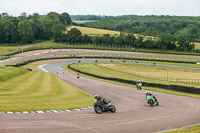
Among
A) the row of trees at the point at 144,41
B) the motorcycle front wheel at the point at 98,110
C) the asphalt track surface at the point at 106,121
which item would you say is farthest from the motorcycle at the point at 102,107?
the row of trees at the point at 144,41

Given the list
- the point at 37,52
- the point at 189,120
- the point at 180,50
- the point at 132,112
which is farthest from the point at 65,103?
the point at 180,50

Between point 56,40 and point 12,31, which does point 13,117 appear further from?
point 12,31

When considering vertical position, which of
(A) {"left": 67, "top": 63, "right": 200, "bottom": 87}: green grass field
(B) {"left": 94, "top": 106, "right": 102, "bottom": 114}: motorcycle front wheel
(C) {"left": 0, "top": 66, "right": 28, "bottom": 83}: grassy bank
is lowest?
(A) {"left": 67, "top": 63, "right": 200, "bottom": 87}: green grass field

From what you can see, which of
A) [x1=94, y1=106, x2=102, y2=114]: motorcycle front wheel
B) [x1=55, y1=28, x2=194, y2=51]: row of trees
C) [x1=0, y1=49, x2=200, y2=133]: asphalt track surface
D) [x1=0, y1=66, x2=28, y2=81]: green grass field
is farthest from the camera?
[x1=55, y1=28, x2=194, y2=51]: row of trees

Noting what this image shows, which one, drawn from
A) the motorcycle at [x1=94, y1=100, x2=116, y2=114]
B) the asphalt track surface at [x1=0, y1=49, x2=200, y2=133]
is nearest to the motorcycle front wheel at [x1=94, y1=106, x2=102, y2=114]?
the motorcycle at [x1=94, y1=100, x2=116, y2=114]

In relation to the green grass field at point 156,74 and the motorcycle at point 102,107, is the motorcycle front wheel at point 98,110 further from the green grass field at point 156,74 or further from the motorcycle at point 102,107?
the green grass field at point 156,74

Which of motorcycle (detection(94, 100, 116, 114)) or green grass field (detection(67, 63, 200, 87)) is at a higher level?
motorcycle (detection(94, 100, 116, 114))

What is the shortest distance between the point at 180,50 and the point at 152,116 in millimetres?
124943

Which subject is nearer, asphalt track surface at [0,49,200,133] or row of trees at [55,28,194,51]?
asphalt track surface at [0,49,200,133]

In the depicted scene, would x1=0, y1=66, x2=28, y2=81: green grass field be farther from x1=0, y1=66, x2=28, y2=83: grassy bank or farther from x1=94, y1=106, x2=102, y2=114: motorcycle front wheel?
x1=94, y1=106, x2=102, y2=114: motorcycle front wheel

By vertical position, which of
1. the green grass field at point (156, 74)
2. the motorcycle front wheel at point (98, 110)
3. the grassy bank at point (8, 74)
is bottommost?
the green grass field at point (156, 74)

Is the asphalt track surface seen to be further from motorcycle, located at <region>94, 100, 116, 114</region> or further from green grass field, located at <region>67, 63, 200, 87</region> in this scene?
green grass field, located at <region>67, 63, 200, 87</region>

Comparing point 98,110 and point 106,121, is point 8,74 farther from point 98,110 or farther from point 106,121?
point 106,121

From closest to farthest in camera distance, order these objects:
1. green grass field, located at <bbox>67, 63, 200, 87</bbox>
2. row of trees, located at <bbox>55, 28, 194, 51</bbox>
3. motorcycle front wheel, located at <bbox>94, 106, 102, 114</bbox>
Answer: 1. motorcycle front wheel, located at <bbox>94, 106, 102, 114</bbox>
2. green grass field, located at <bbox>67, 63, 200, 87</bbox>
3. row of trees, located at <bbox>55, 28, 194, 51</bbox>
